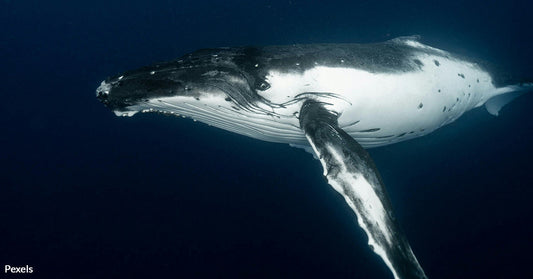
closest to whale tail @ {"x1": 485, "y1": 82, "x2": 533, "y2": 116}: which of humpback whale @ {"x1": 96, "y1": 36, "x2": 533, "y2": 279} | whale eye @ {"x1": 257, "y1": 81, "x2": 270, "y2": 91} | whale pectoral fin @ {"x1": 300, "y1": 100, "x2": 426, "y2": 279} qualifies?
humpback whale @ {"x1": 96, "y1": 36, "x2": 533, "y2": 279}

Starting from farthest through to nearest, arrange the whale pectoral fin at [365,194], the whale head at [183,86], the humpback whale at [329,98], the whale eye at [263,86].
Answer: the whale eye at [263,86] → the whale head at [183,86] → the humpback whale at [329,98] → the whale pectoral fin at [365,194]

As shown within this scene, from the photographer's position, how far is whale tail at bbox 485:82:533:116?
26.8 ft

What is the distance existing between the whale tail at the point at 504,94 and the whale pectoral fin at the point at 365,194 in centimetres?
719

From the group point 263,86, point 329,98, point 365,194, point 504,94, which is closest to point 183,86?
point 263,86

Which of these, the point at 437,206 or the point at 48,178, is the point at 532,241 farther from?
the point at 48,178

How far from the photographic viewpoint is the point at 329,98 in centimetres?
457

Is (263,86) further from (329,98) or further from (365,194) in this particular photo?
(365,194)

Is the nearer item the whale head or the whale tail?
the whale head

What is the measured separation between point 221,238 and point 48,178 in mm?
14910

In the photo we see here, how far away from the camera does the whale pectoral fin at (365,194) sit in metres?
2.70

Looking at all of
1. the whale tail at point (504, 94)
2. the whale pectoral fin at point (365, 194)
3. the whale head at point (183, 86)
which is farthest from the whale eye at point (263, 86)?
the whale tail at point (504, 94)

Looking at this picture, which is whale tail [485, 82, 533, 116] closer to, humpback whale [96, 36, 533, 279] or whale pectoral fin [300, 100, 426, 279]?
humpback whale [96, 36, 533, 279]

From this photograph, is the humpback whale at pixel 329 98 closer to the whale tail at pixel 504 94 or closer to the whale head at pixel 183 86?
the whale head at pixel 183 86

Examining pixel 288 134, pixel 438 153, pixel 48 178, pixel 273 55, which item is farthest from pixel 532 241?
pixel 48 178
